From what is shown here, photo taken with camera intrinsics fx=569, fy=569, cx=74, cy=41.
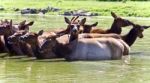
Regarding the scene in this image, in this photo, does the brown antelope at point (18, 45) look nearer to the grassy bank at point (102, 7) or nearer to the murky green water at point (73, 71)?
the murky green water at point (73, 71)

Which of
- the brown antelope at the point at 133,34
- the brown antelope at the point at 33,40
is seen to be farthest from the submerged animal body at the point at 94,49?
the brown antelope at the point at 133,34

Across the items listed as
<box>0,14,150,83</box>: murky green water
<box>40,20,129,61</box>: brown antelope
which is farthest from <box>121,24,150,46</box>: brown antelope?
<box>40,20,129,61</box>: brown antelope

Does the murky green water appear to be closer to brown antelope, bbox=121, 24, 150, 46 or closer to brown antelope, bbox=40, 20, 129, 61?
brown antelope, bbox=40, 20, 129, 61

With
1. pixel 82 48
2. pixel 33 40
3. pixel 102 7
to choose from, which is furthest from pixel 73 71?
pixel 102 7

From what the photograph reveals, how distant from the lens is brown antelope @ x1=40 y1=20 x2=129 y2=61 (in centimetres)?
1703

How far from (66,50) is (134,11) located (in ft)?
88.6

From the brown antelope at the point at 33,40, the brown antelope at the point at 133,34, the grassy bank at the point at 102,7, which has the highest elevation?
the brown antelope at the point at 33,40

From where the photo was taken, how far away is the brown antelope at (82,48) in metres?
17.0

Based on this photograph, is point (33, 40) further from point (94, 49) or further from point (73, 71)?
point (73, 71)

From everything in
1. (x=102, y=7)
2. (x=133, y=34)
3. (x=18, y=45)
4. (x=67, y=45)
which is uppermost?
(x=67, y=45)

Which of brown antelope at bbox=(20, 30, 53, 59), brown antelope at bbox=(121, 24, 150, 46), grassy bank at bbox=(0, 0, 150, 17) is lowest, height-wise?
grassy bank at bbox=(0, 0, 150, 17)

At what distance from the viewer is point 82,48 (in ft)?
55.7

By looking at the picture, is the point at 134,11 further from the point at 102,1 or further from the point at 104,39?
the point at 104,39

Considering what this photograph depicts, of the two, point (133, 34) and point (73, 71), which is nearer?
point (73, 71)
